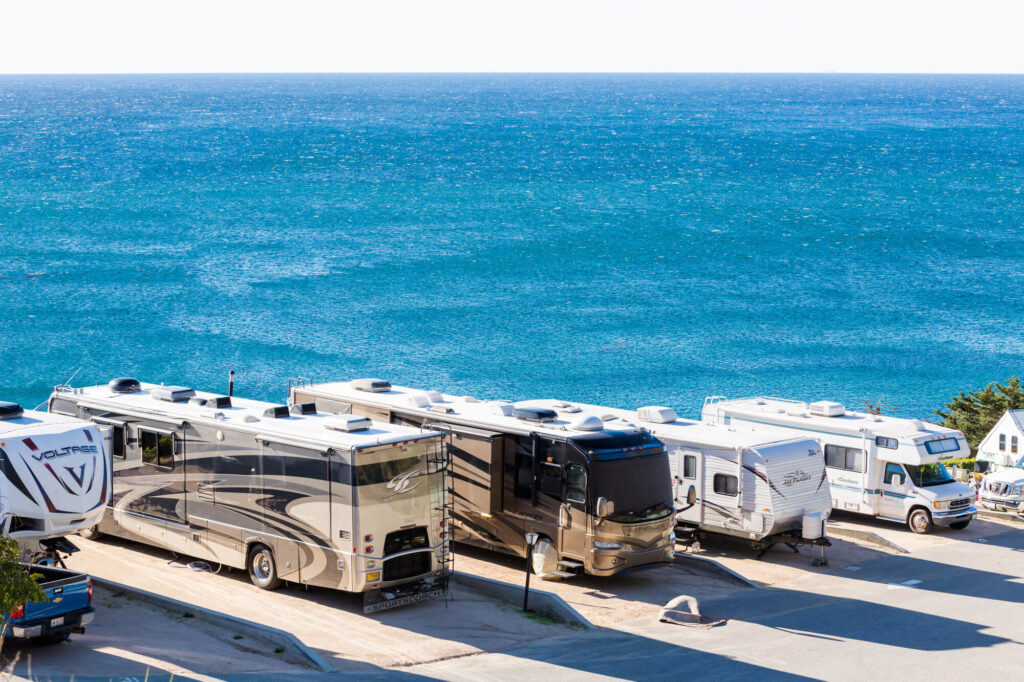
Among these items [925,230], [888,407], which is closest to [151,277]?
[888,407]

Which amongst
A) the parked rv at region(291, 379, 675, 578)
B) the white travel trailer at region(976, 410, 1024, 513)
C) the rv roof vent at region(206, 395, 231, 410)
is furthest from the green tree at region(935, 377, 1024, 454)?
the rv roof vent at region(206, 395, 231, 410)

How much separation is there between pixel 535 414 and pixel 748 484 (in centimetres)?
417

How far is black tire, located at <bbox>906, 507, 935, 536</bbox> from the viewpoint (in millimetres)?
24531

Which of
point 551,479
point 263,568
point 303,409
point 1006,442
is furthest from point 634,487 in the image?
point 1006,442

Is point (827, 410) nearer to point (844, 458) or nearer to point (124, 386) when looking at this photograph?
point (844, 458)

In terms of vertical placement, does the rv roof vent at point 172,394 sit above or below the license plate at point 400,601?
above

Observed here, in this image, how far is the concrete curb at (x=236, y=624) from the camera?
16188 mm

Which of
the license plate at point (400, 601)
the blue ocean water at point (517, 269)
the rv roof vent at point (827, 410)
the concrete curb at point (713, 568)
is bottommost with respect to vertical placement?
the blue ocean water at point (517, 269)

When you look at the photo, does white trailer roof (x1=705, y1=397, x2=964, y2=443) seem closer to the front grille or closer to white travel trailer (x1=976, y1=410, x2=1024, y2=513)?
white travel trailer (x1=976, y1=410, x2=1024, y2=513)

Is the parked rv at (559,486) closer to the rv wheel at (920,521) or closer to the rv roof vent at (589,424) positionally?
the rv roof vent at (589,424)

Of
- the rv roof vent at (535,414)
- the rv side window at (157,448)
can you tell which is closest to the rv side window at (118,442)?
the rv side window at (157,448)

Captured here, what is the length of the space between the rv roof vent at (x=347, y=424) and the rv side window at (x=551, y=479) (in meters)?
3.09

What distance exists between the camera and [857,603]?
1972cm

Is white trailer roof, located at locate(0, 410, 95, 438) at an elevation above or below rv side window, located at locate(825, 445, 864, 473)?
above
